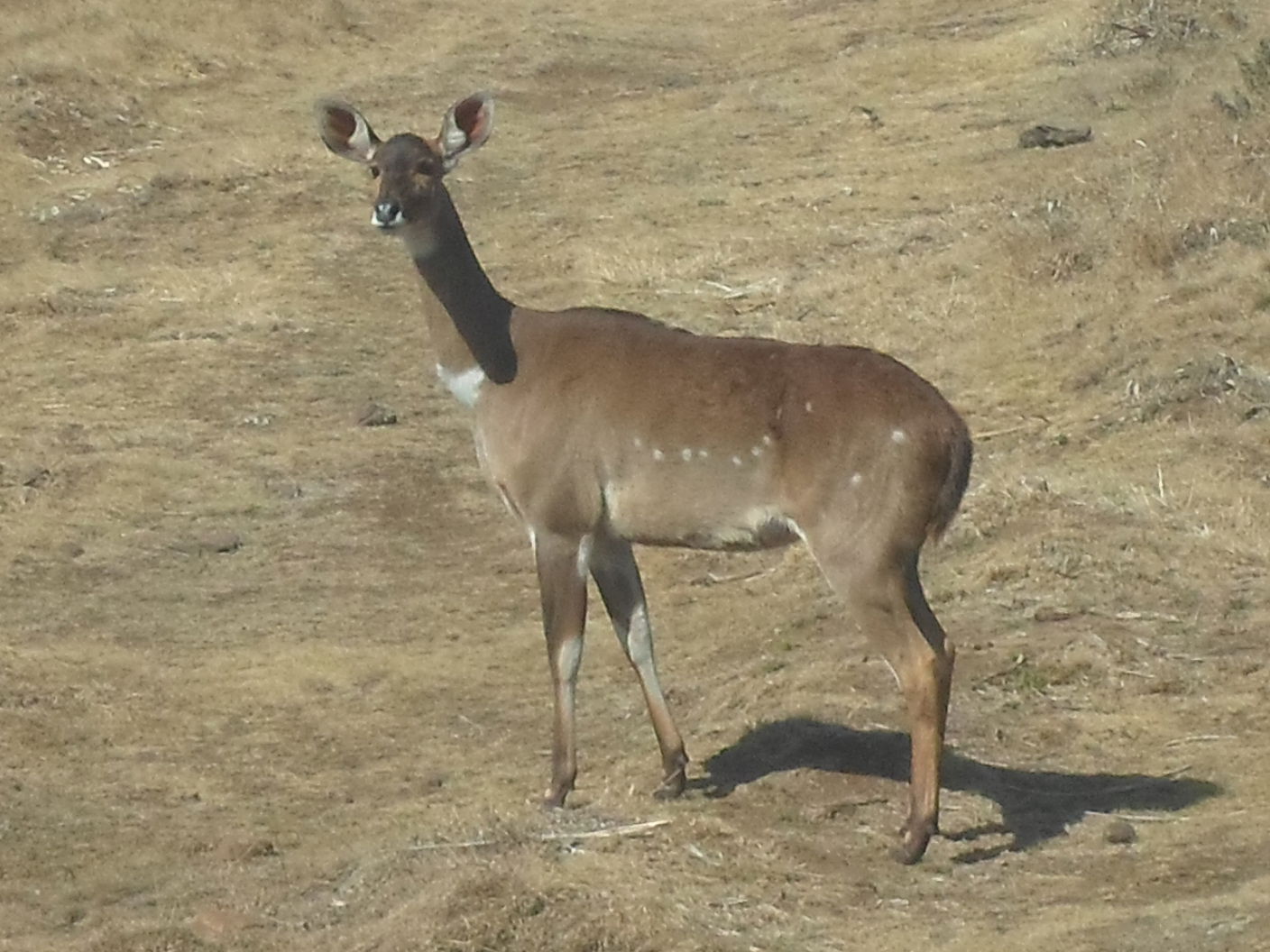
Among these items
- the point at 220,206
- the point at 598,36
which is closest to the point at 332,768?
the point at 220,206

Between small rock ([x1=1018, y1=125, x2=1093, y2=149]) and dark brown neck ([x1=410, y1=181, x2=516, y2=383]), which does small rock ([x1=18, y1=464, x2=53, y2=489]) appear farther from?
small rock ([x1=1018, y1=125, x2=1093, y2=149])

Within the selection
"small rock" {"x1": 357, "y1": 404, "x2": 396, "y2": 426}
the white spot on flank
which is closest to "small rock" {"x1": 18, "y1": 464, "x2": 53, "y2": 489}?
"small rock" {"x1": 357, "y1": 404, "x2": 396, "y2": 426}

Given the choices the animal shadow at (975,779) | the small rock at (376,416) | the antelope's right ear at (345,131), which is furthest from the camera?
the small rock at (376,416)

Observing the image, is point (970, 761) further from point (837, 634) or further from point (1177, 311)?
point (1177, 311)

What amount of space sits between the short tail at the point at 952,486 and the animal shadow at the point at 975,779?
4.43 ft

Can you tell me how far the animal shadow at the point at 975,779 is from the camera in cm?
1080

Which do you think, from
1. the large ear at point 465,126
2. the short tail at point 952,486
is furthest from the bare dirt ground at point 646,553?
the large ear at point 465,126

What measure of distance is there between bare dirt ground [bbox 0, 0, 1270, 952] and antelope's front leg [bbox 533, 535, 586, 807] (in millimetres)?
264

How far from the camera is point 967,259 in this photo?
20.5 meters

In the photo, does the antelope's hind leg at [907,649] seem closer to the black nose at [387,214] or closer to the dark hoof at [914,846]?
the dark hoof at [914,846]

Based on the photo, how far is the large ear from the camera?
38.7 ft

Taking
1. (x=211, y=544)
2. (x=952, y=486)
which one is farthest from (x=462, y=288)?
(x=211, y=544)

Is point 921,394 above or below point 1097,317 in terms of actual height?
above

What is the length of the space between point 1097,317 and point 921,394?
832 centimetres
